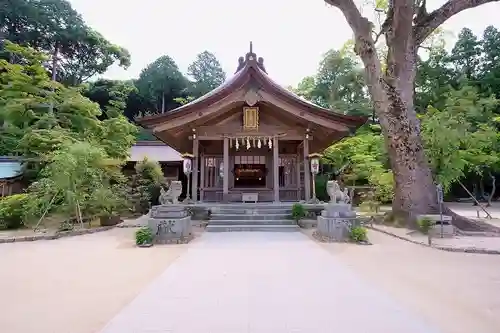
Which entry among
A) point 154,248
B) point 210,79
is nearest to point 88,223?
point 154,248

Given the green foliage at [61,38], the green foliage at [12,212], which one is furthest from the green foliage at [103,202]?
the green foliage at [61,38]

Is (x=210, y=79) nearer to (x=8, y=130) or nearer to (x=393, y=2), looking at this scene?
(x=8, y=130)

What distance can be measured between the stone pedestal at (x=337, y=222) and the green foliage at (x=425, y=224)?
2.45 metres

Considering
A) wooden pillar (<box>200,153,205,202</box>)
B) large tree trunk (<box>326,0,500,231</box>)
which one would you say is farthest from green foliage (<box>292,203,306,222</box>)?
wooden pillar (<box>200,153,205,202</box>)

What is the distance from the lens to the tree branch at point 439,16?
1001cm

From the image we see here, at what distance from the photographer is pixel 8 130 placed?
16.7 m

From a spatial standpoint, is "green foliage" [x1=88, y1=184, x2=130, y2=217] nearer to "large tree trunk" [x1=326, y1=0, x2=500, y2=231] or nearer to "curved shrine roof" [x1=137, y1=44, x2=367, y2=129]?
"curved shrine roof" [x1=137, y1=44, x2=367, y2=129]

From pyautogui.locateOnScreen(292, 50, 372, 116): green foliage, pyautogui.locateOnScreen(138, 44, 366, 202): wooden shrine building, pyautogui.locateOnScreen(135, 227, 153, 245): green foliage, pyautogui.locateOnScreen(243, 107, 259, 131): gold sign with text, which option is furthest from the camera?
pyautogui.locateOnScreen(292, 50, 372, 116): green foliage

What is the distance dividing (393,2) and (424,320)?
→ 1063cm

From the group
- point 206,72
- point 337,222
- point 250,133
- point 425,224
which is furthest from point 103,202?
point 206,72

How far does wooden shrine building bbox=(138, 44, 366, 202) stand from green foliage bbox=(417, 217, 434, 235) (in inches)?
170

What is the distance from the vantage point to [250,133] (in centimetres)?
1248

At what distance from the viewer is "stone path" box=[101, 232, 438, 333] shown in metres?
2.85

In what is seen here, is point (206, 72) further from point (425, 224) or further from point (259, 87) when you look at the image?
point (425, 224)
